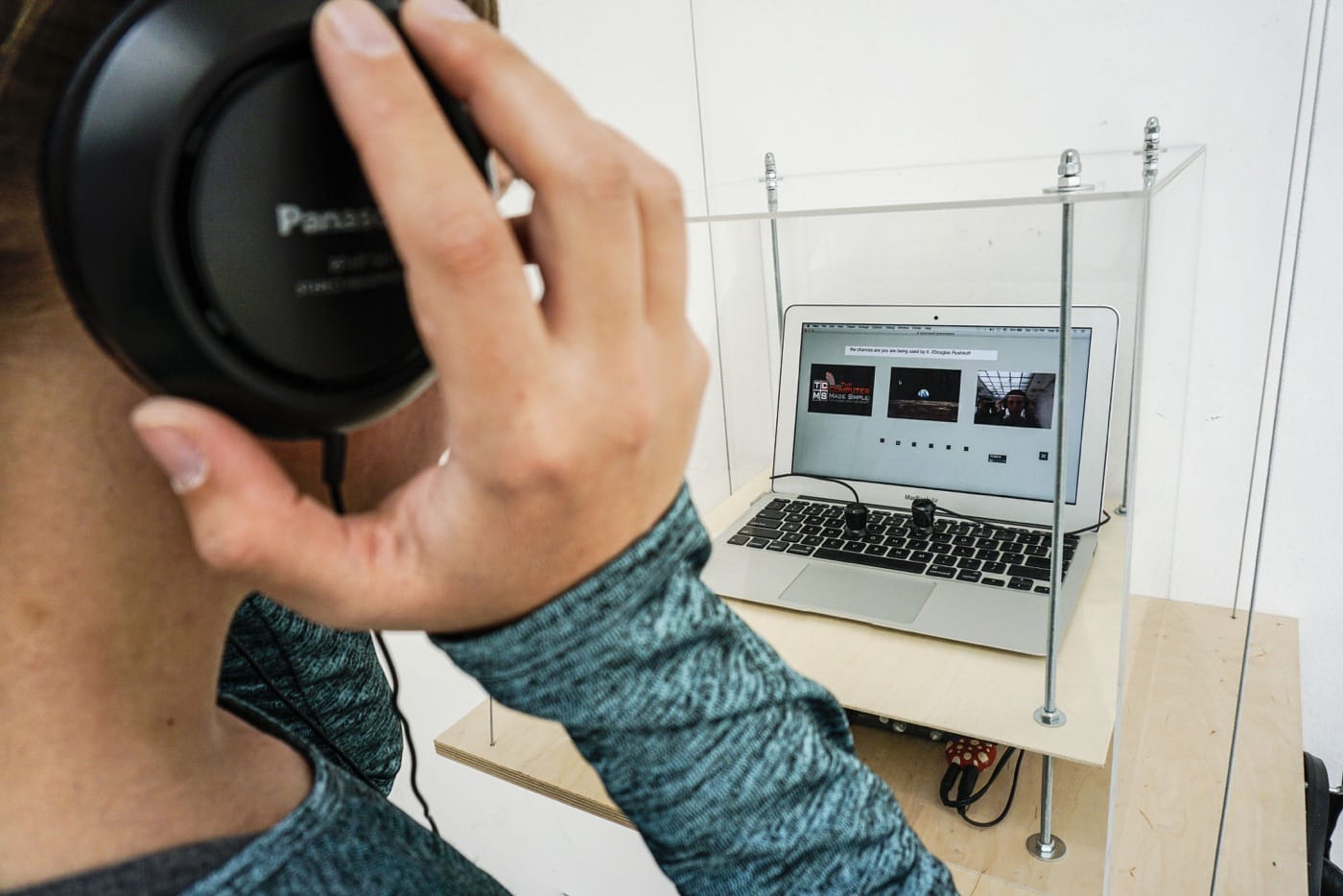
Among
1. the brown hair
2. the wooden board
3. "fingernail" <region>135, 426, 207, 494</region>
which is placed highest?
the brown hair

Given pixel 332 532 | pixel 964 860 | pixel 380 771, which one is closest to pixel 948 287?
pixel 964 860

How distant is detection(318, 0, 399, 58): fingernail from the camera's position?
262 mm

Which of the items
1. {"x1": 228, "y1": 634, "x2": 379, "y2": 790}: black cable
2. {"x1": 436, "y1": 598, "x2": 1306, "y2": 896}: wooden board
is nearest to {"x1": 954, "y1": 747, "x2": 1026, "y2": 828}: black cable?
{"x1": 436, "y1": 598, "x2": 1306, "y2": 896}: wooden board

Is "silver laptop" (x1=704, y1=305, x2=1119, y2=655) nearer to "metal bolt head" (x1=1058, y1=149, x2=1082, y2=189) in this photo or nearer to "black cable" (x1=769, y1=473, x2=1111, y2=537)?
"black cable" (x1=769, y1=473, x2=1111, y2=537)

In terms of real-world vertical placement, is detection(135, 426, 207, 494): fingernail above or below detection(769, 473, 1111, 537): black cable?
above

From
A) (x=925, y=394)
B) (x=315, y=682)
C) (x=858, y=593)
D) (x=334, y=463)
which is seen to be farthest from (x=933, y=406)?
(x=334, y=463)

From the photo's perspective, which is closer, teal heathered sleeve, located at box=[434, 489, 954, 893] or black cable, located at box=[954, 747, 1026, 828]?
teal heathered sleeve, located at box=[434, 489, 954, 893]

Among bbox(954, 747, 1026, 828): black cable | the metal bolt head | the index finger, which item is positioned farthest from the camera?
bbox(954, 747, 1026, 828): black cable

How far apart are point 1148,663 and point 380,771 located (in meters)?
0.82

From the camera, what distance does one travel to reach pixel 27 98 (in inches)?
11.3

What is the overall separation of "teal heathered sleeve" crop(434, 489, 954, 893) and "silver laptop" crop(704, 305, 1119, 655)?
0.58 metres

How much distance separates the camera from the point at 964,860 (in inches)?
34.2

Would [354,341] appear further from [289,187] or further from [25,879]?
[25,879]

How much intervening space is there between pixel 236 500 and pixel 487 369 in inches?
3.6
